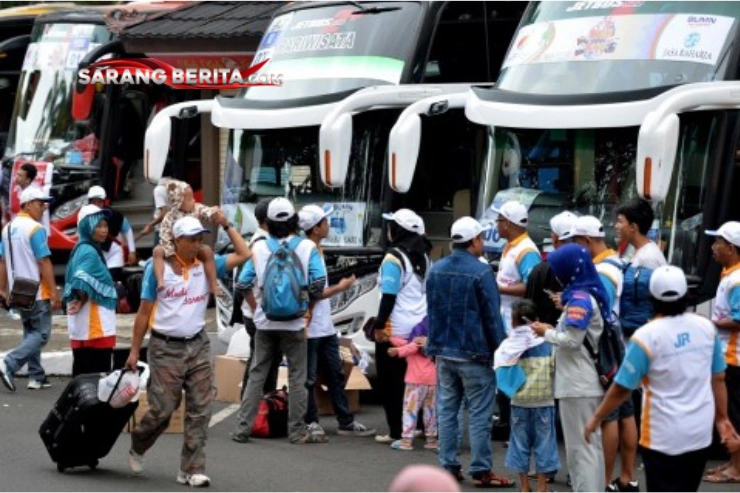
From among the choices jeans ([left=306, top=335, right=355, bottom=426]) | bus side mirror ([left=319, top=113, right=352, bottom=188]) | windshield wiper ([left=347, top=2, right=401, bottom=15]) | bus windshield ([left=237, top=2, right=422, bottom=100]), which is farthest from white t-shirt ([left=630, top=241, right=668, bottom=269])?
windshield wiper ([left=347, top=2, right=401, bottom=15])

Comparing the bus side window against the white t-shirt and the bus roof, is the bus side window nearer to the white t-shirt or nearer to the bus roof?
the white t-shirt

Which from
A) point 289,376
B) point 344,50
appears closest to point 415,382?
point 289,376

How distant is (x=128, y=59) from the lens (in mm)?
20938

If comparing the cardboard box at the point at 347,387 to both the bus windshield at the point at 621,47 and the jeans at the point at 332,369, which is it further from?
the bus windshield at the point at 621,47

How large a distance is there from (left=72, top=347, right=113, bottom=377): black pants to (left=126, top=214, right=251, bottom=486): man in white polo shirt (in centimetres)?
245

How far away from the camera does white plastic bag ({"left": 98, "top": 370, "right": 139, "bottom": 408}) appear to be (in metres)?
10.8

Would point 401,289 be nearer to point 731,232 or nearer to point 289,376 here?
point 289,376

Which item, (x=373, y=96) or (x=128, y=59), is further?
(x=128, y=59)

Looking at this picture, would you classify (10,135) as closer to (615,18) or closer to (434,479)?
(615,18)

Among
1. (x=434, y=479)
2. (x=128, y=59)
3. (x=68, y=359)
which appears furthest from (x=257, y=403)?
(x=128, y=59)

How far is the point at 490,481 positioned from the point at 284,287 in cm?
206

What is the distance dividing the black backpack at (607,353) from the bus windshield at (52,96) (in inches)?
490

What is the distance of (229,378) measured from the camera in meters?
14.2

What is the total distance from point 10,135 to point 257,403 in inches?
431
